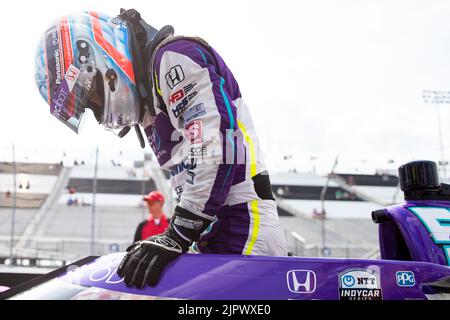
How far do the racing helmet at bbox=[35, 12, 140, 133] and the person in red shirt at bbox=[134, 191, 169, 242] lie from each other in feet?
9.44

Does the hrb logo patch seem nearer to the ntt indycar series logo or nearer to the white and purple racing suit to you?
the white and purple racing suit

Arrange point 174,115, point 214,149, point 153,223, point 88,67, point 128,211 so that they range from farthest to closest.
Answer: point 128,211 < point 153,223 < point 88,67 < point 174,115 < point 214,149

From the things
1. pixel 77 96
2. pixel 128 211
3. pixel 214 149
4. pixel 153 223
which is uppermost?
pixel 77 96

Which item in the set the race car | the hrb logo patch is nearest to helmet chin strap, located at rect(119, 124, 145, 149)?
the hrb logo patch

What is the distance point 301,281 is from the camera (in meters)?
1.09

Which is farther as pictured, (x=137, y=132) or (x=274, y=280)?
(x=137, y=132)

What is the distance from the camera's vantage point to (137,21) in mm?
1687

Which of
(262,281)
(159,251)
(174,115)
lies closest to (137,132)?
(174,115)

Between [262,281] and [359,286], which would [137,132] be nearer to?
[262,281]

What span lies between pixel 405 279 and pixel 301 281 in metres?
0.29

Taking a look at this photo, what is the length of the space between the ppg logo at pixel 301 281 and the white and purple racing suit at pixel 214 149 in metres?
0.30

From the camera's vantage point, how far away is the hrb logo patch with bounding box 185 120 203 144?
4.18 feet
